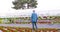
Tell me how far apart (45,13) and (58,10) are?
2.34 m

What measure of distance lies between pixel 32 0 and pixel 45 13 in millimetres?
19730

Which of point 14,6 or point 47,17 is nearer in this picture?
point 47,17

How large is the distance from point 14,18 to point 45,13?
4.00 metres

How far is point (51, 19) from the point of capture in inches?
1066

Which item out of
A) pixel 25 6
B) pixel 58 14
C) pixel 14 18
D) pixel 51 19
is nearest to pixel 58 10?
pixel 58 14

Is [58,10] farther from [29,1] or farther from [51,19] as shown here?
[29,1]

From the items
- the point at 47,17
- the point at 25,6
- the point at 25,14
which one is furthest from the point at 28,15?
the point at 25,6

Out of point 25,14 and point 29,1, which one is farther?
point 29,1

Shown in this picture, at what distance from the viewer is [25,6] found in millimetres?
47344

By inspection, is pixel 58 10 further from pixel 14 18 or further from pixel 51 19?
pixel 14 18

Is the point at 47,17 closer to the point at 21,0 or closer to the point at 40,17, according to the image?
the point at 40,17

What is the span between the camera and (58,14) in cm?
2869

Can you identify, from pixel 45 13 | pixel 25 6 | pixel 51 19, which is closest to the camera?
pixel 51 19

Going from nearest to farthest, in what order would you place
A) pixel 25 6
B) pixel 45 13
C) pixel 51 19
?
pixel 51 19 → pixel 45 13 → pixel 25 6
